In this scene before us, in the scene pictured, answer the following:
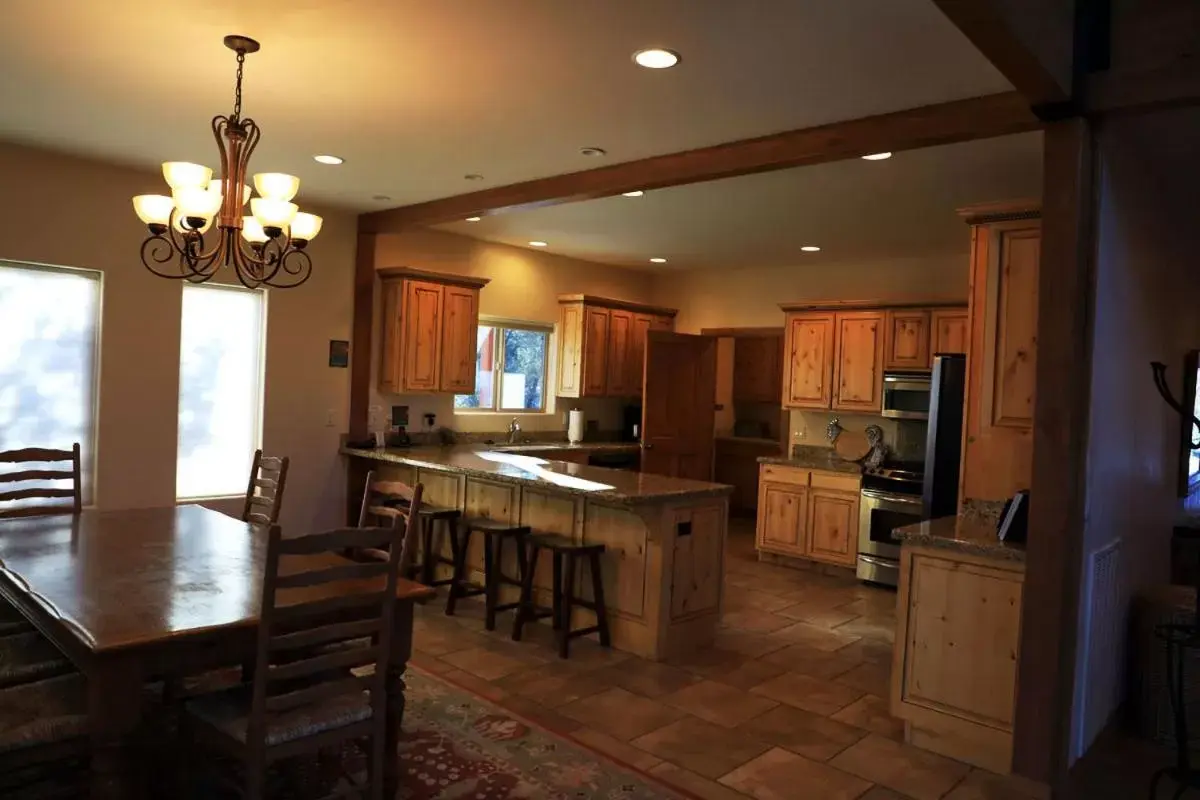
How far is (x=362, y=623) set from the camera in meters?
2.36

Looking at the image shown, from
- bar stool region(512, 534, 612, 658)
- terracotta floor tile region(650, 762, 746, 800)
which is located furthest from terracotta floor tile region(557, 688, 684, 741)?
bar stool region(512, 534, 612, 658)

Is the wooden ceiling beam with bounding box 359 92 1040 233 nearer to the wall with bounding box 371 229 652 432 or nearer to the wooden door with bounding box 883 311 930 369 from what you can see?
the wall with bounding box 371 229 652 432

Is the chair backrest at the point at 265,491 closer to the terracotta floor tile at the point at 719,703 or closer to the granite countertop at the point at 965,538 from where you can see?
the terracotta floor tile at the point at 719,703

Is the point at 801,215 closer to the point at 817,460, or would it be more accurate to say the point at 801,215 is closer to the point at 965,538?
the point at 817,460

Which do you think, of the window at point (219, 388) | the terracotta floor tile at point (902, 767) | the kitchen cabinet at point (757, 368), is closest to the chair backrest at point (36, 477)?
the window at point (219, 388)

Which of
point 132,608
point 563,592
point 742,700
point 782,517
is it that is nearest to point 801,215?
point 782,517

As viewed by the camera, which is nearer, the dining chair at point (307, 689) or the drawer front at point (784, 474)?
the dining chair at point (307, 689)

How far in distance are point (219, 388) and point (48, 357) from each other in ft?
3.46

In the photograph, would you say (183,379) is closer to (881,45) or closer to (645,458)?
(645,458)

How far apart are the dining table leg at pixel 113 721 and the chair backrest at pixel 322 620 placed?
0.98 feet

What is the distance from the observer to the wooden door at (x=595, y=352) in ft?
24.9

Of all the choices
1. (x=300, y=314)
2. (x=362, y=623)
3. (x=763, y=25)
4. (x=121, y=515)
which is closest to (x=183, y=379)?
(x=300, y=314)

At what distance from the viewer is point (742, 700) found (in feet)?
12.4

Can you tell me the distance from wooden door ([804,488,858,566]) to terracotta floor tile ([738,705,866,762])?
9.13 feet
